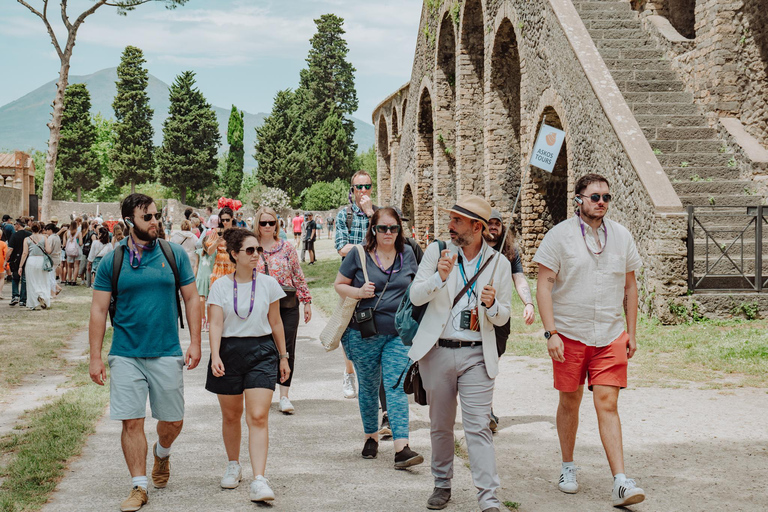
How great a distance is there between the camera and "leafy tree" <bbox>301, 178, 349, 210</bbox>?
67.2 meters

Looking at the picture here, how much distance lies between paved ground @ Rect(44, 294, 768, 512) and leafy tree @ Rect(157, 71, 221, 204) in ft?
210

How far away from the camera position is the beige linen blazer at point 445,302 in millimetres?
4500

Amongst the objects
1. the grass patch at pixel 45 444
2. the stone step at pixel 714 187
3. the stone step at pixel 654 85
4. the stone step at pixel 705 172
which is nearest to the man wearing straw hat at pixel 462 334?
the grass patch at pixel 45 444

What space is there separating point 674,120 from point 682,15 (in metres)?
5.00

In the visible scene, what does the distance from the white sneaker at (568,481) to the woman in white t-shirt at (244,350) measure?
6.29ft

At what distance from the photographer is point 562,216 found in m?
19.0

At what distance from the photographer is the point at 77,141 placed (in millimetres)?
69125

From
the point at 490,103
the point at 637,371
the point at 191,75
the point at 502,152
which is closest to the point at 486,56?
the point at 490,103

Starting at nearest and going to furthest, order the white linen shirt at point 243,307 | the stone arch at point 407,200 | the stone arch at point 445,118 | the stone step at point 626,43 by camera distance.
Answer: the white linen shirt at point 243,307, the stone step at point 626,43, the stone arch at point 445,118, the stone arch at point 407,200

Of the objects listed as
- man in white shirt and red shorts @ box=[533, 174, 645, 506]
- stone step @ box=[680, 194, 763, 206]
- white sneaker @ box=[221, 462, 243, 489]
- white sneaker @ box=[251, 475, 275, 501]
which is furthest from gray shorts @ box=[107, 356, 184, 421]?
stone step @ box=[680, 194, 763, 206]

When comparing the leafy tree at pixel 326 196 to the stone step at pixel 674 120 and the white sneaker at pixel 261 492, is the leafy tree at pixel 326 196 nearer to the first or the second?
the stone step at pixel 674 120

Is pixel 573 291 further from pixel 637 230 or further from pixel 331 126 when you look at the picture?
pixel 331 126

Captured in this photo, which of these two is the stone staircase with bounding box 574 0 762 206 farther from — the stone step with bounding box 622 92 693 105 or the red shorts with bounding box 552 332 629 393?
the red shorts with bounding box 552 332 629 393

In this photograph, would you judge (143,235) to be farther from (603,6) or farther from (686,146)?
(603,6)
